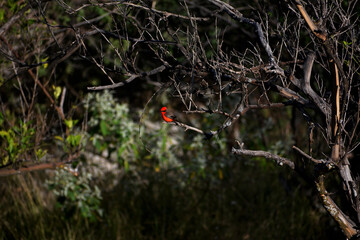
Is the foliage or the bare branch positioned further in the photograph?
the foliage

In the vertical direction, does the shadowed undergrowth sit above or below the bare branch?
below

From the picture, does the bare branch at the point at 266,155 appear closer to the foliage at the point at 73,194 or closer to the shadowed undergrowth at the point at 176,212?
the shadowed undergrowth at the point at 176,212

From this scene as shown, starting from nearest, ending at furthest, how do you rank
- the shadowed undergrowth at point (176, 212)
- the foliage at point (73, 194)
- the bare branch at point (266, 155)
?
the bare branch at point (266, 155)
the foliage at point (73, 194)
the shadowed undergrowth at point (176, 212)

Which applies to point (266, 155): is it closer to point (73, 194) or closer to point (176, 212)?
point (73, 194)

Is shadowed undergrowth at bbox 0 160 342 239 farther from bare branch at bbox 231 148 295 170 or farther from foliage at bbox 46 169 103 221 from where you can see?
bare branch at bbox 231 148 295 170

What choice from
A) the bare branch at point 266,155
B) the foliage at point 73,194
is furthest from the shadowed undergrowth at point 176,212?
the bare branch at point 266,155

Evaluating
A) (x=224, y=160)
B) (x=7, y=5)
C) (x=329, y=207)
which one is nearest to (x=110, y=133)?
(x=224, y=160)

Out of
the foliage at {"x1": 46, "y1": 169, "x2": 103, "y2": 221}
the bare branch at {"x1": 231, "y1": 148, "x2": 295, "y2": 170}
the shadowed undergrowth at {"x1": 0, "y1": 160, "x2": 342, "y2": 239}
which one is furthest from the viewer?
the shadowed undergrowth at {"x1": 0, "y1": 160, "x2": 342, "y2": 239}

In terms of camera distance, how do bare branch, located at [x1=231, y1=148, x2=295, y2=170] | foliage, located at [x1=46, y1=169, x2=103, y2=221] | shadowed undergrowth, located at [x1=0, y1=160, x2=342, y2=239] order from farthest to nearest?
1. shadowed undergrowth, located at [x1=0, y1=160, x2=342, y2=239]
2. foliage, located at [x1=46, y1=169, x2=103, y2=221]
3. bare branch, located at [x1=231, y1=148, x2=295, y2=170]

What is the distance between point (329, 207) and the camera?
7.50 feet

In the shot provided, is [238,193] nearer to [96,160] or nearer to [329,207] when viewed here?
[96,160]

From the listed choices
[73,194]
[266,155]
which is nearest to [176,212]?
[73,194]

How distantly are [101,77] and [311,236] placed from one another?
341 centimetres

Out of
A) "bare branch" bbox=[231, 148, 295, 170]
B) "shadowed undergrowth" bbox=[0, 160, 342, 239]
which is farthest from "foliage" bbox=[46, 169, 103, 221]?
"bare branch" bbox=[231, 148, 295, 170]
